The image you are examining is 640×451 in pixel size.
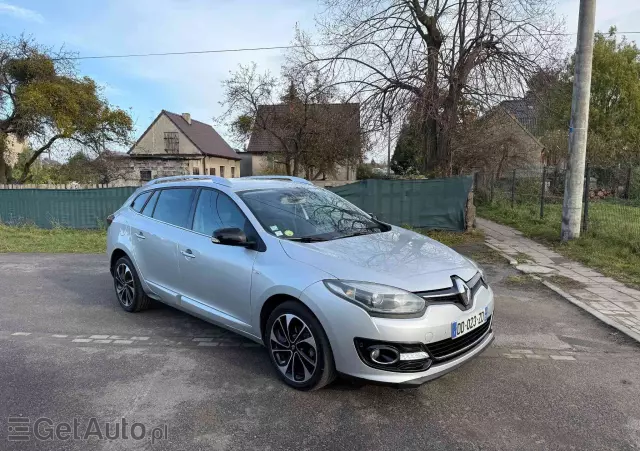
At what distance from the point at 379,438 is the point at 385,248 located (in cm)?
142

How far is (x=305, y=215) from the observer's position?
13.2ft

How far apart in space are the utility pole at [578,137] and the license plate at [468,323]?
7275 mm

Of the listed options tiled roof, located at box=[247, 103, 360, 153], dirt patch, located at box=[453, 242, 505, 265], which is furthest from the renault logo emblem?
tiled roof, located at box=[247, 103, 360, 153]

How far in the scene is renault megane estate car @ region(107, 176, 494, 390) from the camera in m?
2.86

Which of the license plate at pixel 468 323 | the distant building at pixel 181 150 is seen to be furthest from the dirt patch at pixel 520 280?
the distant building at pixel 181 150

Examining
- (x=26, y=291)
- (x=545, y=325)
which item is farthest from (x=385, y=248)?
(x=26, y=291)

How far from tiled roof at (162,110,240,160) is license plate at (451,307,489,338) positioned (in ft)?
108

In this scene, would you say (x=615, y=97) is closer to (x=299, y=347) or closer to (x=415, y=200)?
(x=415, y=200)

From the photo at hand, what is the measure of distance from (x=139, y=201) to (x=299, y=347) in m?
3.15

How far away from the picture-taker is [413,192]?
11.7 meters

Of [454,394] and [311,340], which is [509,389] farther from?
[311,340]

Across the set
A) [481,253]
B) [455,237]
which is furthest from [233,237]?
[455,237]

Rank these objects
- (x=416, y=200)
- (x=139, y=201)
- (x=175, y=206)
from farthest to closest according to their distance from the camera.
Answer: (x=416, y=200), (x=139, y=201), (x=175, y=206)

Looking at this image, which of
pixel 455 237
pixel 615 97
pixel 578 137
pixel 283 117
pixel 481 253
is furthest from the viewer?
pixel 615 97
